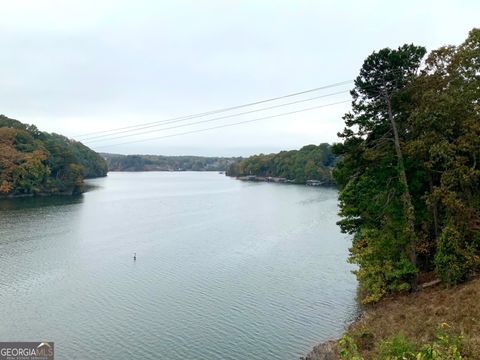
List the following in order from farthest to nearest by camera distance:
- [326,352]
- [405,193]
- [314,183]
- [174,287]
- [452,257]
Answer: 1. [314,183]
2. [174,287]
3. [405,193]
4. [452,257]
5. [326,352]

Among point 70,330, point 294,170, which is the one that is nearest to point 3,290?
point 70,330

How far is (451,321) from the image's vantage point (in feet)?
60.2

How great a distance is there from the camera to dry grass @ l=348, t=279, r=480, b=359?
17234 mm

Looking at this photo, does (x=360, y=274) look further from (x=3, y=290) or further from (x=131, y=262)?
(x=3, y=290)

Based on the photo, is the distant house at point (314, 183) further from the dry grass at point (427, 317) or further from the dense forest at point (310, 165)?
the dry grass at point (427, 317)

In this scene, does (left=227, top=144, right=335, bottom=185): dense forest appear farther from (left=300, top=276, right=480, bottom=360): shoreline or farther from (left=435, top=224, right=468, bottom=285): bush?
(left=300, top=276, right=480, bottom=360): shoreline

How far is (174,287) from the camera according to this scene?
38.8m

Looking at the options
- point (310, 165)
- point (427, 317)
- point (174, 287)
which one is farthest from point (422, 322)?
point (310, 165)

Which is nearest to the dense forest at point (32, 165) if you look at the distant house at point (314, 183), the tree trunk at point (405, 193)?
the distant house at point (314, 183)

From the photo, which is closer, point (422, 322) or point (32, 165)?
point (422, 322)

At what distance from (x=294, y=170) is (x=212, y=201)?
84143 mm

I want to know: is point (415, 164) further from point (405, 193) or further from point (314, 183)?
point (314, 183)

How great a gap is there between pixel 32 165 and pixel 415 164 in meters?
111

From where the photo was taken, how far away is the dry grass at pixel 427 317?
1723cm
